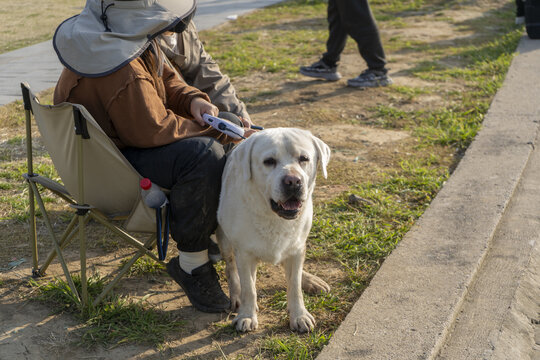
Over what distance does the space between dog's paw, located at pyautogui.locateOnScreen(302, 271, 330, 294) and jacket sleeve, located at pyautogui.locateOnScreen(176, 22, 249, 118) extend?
1242 mm

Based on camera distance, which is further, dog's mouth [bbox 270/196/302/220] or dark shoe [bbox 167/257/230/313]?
dark shoe [bbox 167/257/230/313]

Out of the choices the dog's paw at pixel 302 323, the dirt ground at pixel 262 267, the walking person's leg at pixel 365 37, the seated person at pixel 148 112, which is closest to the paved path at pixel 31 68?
the dirt ground at pixel 262 267

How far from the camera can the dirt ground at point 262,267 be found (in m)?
2.78

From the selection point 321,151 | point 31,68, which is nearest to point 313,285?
point 321,151

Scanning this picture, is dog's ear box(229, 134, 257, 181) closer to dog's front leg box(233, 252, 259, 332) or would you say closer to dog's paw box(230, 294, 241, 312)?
dog's front leg box(233, 252, 259, 332)

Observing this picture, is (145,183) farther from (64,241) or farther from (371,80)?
(371,80)

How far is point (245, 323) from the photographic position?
9.61ft

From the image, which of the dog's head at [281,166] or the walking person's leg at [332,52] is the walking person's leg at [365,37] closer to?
the walking person's leg at [332,52]

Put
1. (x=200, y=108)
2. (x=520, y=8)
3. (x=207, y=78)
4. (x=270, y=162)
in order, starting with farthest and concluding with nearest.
A: 1. (x=520, y=8)
2. (x=207, y=78)
3. (x=200, y=108)
4. (x=270, y=162)

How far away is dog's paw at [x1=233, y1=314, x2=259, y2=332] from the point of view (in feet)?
9.59

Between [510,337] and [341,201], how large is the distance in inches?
62.5

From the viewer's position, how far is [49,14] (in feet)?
34.8

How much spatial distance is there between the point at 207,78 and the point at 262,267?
1.28 metres

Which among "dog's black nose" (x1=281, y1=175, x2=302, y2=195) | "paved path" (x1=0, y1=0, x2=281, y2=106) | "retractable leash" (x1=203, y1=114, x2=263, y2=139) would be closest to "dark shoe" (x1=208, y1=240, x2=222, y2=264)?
"retractable leash" (x1=203, y1=114, x2=263, y2=139)
